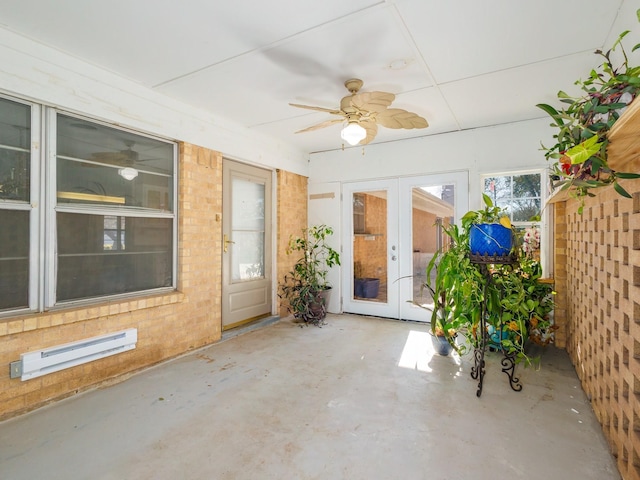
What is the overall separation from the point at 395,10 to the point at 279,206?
3214 mm

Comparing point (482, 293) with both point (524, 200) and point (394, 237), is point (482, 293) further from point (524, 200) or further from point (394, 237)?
point (394, 237)

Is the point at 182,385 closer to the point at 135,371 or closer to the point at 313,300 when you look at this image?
the point at 135,371

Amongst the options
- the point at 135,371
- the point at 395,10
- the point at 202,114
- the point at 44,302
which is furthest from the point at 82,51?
the point at 135,371

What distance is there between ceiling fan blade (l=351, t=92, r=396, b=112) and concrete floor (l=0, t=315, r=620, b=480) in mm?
2398

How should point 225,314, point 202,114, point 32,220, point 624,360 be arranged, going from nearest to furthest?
point 624,360 < point 32,220 < point 202,114 < point 225,314

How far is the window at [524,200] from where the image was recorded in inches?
156

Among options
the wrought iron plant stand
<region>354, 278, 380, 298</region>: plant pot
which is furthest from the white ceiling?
<region>354, 278, 380, 298</region>: plant pot

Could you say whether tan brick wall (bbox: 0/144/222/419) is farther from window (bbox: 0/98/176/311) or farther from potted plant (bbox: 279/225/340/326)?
potted plant (bbox: 279/225/340/326)

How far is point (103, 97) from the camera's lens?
9.33 ft

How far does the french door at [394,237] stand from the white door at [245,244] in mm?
1319

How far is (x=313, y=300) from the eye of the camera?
4641mm

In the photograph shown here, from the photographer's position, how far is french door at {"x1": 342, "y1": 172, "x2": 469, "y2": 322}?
4.55 m

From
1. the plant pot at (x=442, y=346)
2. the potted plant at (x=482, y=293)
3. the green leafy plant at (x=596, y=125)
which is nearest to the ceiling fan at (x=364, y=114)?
the potted plant at (x=482, y=293)

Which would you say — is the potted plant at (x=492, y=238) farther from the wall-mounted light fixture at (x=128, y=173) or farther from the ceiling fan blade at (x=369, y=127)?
the wall-mounted light fixture at (x=128, y=173)
